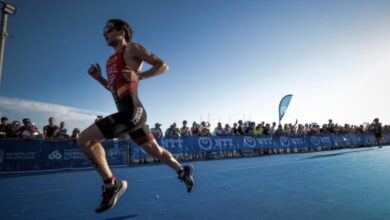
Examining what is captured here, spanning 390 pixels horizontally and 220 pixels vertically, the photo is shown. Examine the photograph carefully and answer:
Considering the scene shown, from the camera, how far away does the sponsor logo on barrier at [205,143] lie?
603 inches

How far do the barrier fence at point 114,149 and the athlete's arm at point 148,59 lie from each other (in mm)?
9653

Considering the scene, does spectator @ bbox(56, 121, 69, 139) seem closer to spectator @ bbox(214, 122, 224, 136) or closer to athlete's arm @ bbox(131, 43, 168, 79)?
spectator @ bbox(214, 122, 224, 136)

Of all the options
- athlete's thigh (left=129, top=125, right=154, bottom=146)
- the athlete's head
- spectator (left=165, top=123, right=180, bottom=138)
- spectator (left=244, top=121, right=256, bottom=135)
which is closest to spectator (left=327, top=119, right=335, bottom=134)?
spectator (left=244, top=121, right=256, bottom=135)

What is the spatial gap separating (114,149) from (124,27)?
10.1 meters

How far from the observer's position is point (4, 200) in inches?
185

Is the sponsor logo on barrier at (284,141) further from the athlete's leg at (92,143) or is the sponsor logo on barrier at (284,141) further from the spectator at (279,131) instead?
the athlete's leg at (92,143)

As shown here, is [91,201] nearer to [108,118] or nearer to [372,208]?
[108,118]

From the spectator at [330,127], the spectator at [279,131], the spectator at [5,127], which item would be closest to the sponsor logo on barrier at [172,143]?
the spectator at [5,127]

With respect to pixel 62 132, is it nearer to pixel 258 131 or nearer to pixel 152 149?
pixel 152 149

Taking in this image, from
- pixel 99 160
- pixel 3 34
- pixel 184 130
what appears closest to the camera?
pixel 99 160

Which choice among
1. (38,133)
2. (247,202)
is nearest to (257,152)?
(38,133)

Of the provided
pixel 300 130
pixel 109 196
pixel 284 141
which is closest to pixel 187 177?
pixel 109 196

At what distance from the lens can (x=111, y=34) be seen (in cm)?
309

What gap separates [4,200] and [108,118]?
11.9 feet
